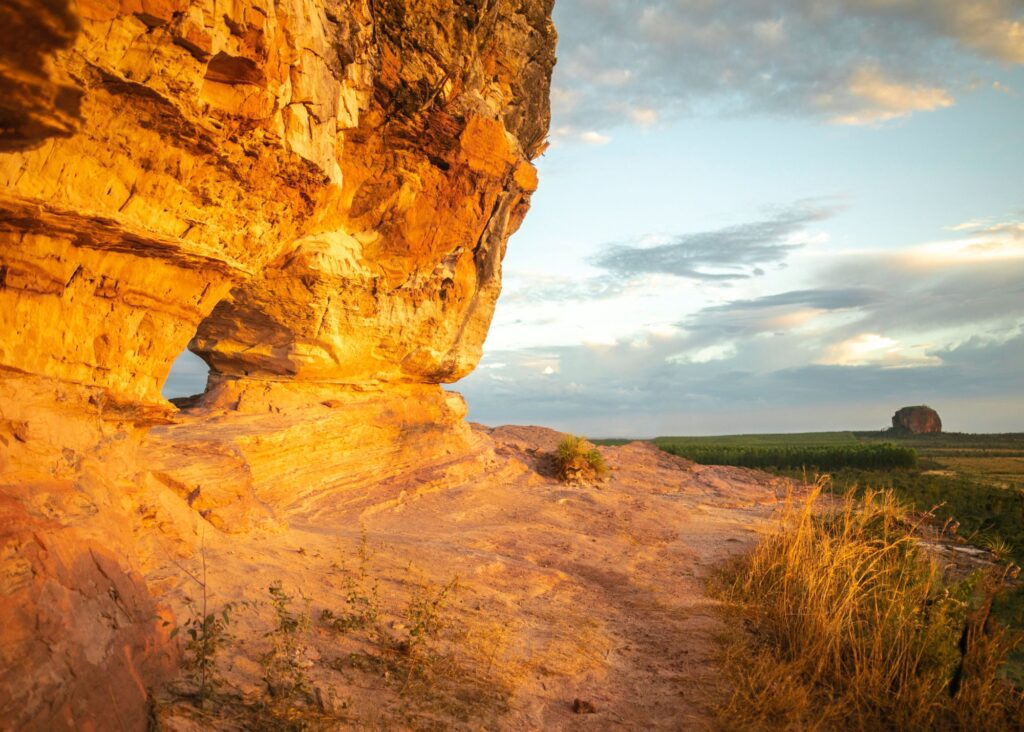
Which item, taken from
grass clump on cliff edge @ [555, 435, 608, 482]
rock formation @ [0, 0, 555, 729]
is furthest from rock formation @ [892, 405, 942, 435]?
rock formation @ [0, 0, 555, 729]

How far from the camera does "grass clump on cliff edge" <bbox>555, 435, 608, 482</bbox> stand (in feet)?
53.9

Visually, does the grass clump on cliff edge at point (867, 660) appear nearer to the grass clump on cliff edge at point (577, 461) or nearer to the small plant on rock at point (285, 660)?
the small plant on rock at point (285, 660)

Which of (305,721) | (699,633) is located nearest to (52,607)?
(305,721)

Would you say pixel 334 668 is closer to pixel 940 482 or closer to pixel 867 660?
pixel 867 660

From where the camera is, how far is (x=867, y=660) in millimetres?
4863

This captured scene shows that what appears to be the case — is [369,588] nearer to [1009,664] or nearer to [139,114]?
[139,114]

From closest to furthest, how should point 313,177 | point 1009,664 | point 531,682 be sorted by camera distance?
1. point 531,682
2. point 1009,664
3. point 313,177

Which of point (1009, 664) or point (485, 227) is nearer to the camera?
point (1009, 664)

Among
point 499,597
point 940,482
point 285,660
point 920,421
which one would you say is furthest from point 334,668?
point 920,421

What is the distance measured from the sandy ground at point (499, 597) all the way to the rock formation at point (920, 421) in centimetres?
7298

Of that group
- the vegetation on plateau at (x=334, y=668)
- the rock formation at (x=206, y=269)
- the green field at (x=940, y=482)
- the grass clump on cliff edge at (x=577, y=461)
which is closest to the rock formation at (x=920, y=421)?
the green field at (x=940, y=482)

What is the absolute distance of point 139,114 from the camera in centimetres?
507

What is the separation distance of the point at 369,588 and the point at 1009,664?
20.4 feet

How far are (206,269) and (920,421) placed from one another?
3294 inches
